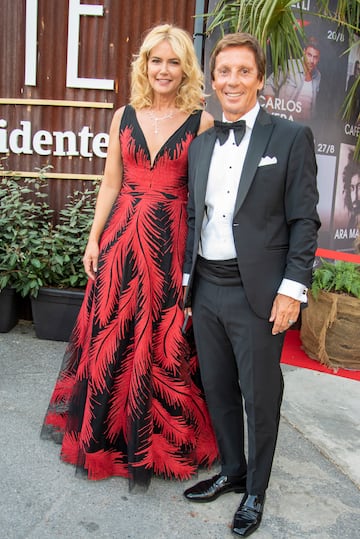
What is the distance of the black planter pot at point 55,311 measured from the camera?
4.45 meters

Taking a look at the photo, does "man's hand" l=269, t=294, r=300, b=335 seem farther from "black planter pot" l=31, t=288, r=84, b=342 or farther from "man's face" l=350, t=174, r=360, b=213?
"man's face" l=350, t=174, r=360, b=213

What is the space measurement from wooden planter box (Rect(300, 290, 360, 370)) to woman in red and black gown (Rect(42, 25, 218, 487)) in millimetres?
1982

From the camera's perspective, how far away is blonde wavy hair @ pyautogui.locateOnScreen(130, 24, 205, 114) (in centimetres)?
247

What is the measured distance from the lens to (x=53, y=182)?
486 cm

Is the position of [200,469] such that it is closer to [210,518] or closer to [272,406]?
[210,518]

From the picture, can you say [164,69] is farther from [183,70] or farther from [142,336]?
[142,336]

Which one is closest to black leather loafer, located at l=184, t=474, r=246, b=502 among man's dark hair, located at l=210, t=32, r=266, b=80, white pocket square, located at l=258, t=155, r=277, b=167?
white pocket square, located at l=258, t=155, r=277, b=167

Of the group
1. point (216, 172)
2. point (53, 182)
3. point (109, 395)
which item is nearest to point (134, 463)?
point (109, 395)

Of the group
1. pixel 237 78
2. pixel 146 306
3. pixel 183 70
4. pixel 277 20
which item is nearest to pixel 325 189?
pixel 277 20

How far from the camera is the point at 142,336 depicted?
2570mm

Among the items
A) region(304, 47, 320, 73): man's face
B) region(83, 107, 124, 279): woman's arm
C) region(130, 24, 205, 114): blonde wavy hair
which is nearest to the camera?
region(130, 24, 205, 114): blonde wavy hair

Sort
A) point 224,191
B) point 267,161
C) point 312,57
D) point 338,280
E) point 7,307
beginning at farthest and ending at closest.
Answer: point 312,57, point 7,307, point 338,280, point 224,191, point 267,161

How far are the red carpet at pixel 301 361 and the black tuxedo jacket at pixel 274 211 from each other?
2377 millimetres

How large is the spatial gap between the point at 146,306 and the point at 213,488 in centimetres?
88
